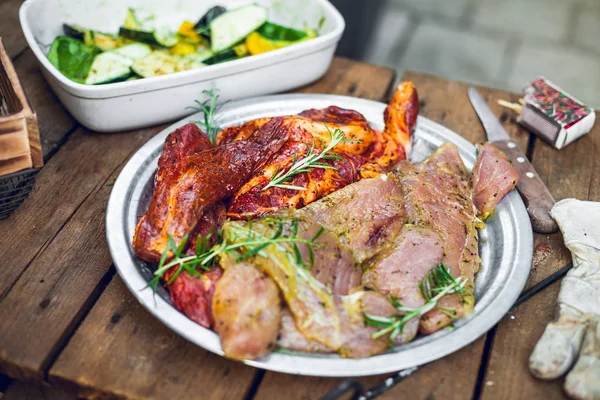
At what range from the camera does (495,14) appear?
568 centimetres

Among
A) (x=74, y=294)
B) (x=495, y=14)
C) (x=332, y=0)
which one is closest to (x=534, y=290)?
(x=74, y=294)

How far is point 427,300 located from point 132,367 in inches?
35.4

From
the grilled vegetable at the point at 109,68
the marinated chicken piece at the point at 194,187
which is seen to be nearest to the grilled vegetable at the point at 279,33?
the grilled vegetable at the point at 109,68

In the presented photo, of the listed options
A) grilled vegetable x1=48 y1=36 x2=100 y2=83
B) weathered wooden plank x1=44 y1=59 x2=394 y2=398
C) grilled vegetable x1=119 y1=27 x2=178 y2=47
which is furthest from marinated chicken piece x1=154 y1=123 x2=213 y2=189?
grilled vegetable x1=119 y1=27 x2=178 y2=47

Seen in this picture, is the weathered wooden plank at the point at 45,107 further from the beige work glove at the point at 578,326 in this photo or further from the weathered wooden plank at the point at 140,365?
the beige work glove at the point at 578,326

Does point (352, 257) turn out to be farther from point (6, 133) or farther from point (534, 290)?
point (6, 133)

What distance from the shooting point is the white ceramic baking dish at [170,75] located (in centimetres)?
239

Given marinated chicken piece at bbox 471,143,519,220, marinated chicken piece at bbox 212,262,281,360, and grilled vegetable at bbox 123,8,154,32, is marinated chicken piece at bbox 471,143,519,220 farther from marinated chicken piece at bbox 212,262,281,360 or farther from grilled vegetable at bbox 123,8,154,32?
grilled vegetable at bbox 123,8,154,32

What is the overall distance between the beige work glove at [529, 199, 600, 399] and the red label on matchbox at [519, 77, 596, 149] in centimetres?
58

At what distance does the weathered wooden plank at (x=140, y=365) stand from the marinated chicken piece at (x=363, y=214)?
51cm

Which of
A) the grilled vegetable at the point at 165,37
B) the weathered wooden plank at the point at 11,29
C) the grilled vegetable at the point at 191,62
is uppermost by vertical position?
the grilled vegetable at the point at 165,37

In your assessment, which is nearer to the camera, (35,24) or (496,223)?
(496,223)

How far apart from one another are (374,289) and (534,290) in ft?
2.11

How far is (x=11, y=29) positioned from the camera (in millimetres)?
3082
